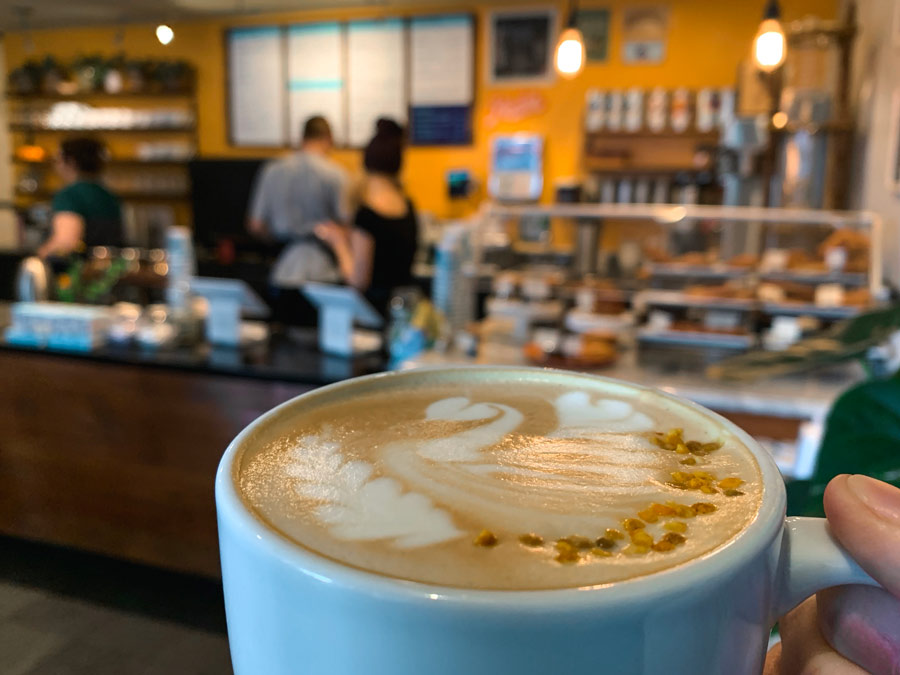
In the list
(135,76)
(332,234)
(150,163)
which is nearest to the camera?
(332,234)

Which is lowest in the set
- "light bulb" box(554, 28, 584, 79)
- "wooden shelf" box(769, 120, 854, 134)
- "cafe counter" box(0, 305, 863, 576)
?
"cafe counter" box(0, 305, 863, 576)

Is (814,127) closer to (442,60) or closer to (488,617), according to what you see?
(442,60)

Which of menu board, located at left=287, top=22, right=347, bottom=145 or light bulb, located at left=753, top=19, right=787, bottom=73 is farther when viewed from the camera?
menu board, located at left=287, top=22, right=347, bottom=145

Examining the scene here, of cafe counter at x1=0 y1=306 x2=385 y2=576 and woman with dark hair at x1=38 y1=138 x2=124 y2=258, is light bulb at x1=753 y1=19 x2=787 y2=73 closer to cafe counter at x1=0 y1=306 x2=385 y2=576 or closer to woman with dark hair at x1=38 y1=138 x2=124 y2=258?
cafe counter at x1=0 y1=306 x2=385 y2=576

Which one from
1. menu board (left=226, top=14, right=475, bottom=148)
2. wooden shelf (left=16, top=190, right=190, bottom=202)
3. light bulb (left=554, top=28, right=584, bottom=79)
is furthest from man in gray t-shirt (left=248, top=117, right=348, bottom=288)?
wooden shelf (left=16, top=190, right=190, bottom=202)

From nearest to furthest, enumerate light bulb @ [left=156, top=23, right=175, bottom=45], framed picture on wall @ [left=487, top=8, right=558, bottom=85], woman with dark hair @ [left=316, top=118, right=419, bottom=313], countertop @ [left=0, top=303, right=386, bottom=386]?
light bulb @ [left=156, top=23, right=175, bottom=45] → countertop @ [left=0, top=303, right=386, bottom=386] → woman with dark hair @ [left=316, top=118, right=419, bottom=313] → framed picture on wall @ [left=487, top=8, right=558, bottom=85]

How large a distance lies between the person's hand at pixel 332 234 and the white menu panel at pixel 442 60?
97.0 inches

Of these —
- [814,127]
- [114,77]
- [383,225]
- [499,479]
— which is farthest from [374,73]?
[499,479]

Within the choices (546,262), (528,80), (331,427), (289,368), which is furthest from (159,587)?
(528,80)

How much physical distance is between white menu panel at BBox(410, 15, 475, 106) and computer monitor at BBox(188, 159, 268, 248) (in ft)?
5.60

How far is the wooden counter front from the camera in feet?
1.59

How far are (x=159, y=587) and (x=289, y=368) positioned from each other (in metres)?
1.95

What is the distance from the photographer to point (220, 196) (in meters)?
6.52

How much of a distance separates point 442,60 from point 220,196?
2.48 metres
